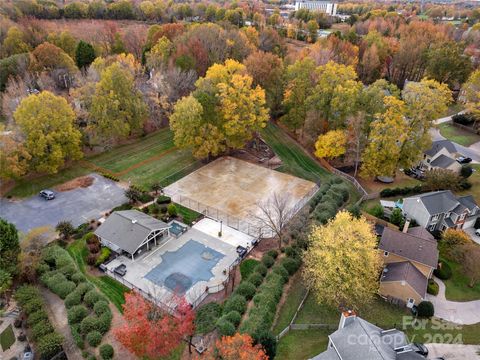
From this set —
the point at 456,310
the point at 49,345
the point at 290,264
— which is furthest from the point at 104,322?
the point at 456,310

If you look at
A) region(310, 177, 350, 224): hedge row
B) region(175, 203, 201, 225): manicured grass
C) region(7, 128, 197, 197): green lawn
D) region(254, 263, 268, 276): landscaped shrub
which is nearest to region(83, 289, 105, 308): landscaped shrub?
region(175, 203, 201, 225): manicured grass

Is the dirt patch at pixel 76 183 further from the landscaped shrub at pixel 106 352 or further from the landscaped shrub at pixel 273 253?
the landscaped shrub at pixel 273 253

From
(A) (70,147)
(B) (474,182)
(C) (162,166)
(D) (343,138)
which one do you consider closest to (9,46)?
(A) (70,147)

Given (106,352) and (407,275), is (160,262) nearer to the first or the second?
(106,352)

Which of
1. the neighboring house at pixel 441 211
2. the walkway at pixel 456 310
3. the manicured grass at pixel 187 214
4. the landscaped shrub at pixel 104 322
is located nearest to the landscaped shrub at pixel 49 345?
the landscaped shrub at pixel 104 322

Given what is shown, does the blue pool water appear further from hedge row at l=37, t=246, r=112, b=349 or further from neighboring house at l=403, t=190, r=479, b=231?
neighboring house at l=403, t=190, r=479, b=231

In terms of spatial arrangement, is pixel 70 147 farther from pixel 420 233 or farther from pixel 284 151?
pixel 420 233
